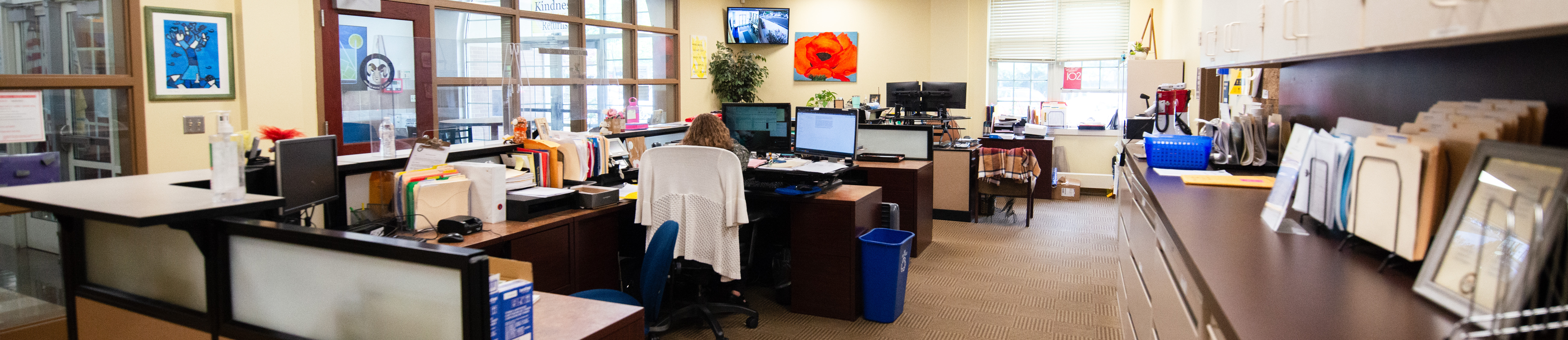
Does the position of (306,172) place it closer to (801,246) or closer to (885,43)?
(801,246)

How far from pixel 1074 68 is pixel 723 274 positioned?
262 inches

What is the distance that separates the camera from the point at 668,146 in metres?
3.59

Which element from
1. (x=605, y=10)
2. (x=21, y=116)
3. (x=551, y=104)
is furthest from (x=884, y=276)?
(x=605, y=10)

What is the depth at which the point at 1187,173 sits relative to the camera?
3252 mm

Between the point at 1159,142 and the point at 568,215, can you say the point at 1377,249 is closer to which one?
the point at 1159,142

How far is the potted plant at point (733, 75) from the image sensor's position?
9.04 m

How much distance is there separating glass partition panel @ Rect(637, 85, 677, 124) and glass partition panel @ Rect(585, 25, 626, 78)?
297mm

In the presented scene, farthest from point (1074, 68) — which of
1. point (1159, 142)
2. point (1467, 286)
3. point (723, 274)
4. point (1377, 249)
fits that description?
point (1467, 286)

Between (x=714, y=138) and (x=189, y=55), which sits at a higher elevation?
(x=189, y=55)

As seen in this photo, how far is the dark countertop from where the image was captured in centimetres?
114

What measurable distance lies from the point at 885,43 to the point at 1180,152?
19.6 feet

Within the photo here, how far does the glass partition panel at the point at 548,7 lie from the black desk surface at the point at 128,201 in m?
4.51

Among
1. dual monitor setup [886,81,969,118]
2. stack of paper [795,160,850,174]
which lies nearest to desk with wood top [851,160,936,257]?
stack of paper [795,160,850,174]

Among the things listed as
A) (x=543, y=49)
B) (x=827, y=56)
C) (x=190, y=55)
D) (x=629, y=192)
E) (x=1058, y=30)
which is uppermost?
(x=1058, y=30)
